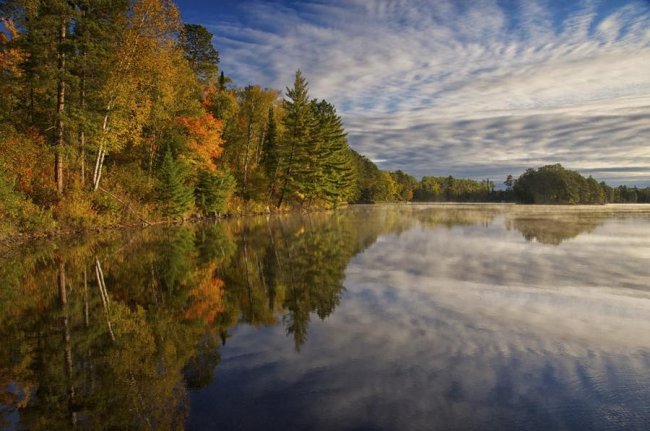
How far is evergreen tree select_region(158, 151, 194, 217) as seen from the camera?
31984 mm

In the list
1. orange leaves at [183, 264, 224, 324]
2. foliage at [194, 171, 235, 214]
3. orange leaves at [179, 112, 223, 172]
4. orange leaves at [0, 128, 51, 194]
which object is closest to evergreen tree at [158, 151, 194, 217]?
orange leaves at [179, 112, 223, 172]

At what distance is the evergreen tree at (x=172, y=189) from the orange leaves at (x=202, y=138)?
344 cm

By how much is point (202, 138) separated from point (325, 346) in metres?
35.1

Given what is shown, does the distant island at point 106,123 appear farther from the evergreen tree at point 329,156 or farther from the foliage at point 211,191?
the evergreen tree at point 329,156

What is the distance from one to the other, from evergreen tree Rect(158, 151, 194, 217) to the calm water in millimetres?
19564

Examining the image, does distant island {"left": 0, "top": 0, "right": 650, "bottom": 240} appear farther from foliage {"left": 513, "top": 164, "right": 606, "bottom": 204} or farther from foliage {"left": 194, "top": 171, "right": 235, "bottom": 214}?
foliage {"left": 513, "top": 164, "right": 606, "bottom": 204}

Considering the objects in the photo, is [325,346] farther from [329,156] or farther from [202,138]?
[329,156]

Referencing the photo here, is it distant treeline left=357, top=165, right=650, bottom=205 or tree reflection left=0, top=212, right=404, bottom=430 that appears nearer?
tree reflection left=0, top=212, right=404, bottom=430

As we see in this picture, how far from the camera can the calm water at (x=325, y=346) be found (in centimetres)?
444

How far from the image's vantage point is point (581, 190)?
124312 mm

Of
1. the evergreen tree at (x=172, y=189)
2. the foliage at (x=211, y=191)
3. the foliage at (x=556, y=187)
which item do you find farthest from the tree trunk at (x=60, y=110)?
the foliage at (x=556, y=187)

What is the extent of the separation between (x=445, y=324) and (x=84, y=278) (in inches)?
370

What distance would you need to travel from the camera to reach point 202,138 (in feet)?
126

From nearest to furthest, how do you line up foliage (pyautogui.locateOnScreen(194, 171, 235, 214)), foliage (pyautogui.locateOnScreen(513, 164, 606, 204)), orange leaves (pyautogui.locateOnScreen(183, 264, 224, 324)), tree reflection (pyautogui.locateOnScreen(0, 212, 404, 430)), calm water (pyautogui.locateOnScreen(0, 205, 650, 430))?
calm water (pyautogui.locateOnScreen(0, 205, 650, 430))
tree reflection (pyautogui.locateOnScreen(0, 212, 404, 430))
orange leaves (pyautogui.locateOnScreen(183, 264, 224, 324))
foliage (pyautogui.locateOnScreen(194, 171, 235, 214))
foliage (pyautogui.locateOnScreen(513, 164, 606, 204))
